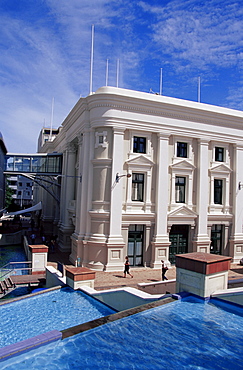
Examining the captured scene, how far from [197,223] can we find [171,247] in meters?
2.63

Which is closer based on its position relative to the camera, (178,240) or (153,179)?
(153,179)

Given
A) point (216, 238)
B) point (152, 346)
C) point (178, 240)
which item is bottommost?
point (152, 346)

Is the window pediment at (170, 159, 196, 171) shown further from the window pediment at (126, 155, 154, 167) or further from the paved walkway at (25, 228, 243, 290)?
the paved walkway at (25, 228, 243, 290)

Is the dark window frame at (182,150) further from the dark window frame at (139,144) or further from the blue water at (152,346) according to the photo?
the blue water at (152,346)

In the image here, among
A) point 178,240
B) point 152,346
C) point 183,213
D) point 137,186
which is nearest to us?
point 152,346

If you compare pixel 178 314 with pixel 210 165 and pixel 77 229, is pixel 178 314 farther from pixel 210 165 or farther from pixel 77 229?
pixel 210 165

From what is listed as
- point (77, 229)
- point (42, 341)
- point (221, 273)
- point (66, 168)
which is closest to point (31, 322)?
point (42, 341)

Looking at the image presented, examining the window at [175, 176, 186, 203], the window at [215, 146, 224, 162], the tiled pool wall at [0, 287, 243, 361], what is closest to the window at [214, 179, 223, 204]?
the window at [215, 146, 224, 162]

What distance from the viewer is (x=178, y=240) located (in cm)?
2341

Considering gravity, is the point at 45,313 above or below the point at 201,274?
below

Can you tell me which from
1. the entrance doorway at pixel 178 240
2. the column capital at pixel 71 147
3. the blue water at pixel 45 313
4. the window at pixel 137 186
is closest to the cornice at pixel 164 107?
the window at pixel 137 186

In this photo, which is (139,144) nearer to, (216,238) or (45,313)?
(216,238)

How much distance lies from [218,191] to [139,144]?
25.2ft

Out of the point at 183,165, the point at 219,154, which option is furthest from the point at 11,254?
the point at 219,154
